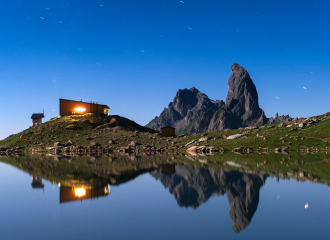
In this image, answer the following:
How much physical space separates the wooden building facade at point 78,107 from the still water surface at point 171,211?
12384 cm

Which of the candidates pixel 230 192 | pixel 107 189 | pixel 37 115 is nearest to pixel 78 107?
pixel 37 115

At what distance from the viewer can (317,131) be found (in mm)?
66375

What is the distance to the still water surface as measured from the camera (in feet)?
32.3

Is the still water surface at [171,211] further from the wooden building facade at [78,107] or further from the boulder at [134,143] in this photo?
the wooden building facade at [78,107]

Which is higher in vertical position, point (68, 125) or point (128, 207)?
point (68, 125)

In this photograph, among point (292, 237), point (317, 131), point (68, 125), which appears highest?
point (68, 125)

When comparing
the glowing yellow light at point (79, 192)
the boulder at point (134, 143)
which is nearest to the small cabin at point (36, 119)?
the boulder at point (134, 143)

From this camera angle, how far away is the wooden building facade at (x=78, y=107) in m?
135

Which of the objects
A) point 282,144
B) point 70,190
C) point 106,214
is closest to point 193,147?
point 282,144

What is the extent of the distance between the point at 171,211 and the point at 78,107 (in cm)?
13699

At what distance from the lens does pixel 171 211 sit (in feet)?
41.9

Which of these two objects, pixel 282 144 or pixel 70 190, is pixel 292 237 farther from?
pixel 282 144

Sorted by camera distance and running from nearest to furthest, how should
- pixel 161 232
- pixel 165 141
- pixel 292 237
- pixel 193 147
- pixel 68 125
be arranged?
pixel 292 237, pixel 161 232, pixel 193 147, pixel 165 141, pixel 68 125

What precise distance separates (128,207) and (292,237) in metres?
8.29
